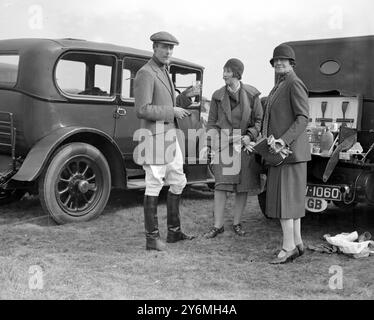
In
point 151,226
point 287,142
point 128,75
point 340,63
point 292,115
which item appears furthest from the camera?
point 128,75

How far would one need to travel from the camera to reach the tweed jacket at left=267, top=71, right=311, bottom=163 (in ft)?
13.0

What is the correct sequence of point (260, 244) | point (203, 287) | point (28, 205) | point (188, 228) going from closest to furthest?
point (203, 287) < point (260, 244) < point (188, 228) < point (28, 205)

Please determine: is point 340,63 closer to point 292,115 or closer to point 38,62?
point 292,115

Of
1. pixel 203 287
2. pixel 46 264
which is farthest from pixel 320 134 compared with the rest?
pixel 46 264

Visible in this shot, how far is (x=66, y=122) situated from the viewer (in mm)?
5613

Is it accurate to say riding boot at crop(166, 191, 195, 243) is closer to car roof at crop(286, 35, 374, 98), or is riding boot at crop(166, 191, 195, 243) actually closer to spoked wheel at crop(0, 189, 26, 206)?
car roof at crop(286, 35, 374, 98)

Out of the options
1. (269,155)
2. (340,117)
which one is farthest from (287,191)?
(340,117)

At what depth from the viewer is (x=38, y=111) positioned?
5.43 m

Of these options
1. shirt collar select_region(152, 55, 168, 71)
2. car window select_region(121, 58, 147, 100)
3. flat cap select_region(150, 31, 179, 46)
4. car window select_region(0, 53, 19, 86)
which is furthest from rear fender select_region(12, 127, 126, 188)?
flat cap select_region(150, 31, 179, 46)

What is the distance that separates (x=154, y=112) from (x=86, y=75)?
6.43 feet

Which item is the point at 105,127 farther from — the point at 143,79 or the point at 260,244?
the point at 260,244

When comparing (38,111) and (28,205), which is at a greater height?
(38,111)

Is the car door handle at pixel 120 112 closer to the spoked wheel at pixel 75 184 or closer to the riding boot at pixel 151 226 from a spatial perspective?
the spoked wheel at pixel 75 184

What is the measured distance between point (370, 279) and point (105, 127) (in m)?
3.29
